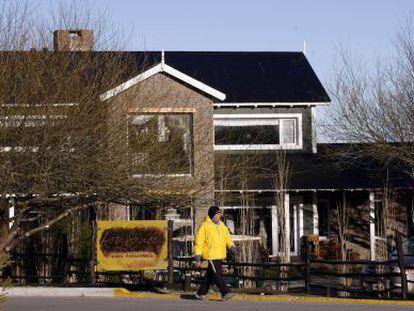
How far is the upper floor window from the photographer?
30.8 meters

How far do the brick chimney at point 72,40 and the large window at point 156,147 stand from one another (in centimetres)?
185

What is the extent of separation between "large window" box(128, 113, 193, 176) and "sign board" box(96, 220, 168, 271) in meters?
1.64

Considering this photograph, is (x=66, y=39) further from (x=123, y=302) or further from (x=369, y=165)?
(x=369, y=165)

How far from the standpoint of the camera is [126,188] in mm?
20984

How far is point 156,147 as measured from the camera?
22000 millimetres

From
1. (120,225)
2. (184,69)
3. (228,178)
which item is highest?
(184,69)

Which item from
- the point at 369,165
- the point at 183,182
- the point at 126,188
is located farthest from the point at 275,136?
the point at 126,188

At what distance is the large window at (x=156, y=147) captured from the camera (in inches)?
843

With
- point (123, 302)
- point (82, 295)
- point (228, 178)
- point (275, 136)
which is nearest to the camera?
point (123, 302)

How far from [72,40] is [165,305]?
24.9 ft

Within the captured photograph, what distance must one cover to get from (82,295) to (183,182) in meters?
4.90

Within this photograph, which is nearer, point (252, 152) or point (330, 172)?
point (252, 152)

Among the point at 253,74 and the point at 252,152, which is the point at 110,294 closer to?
the point at 252,152

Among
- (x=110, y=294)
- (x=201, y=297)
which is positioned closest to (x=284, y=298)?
(x=201, y=297)
